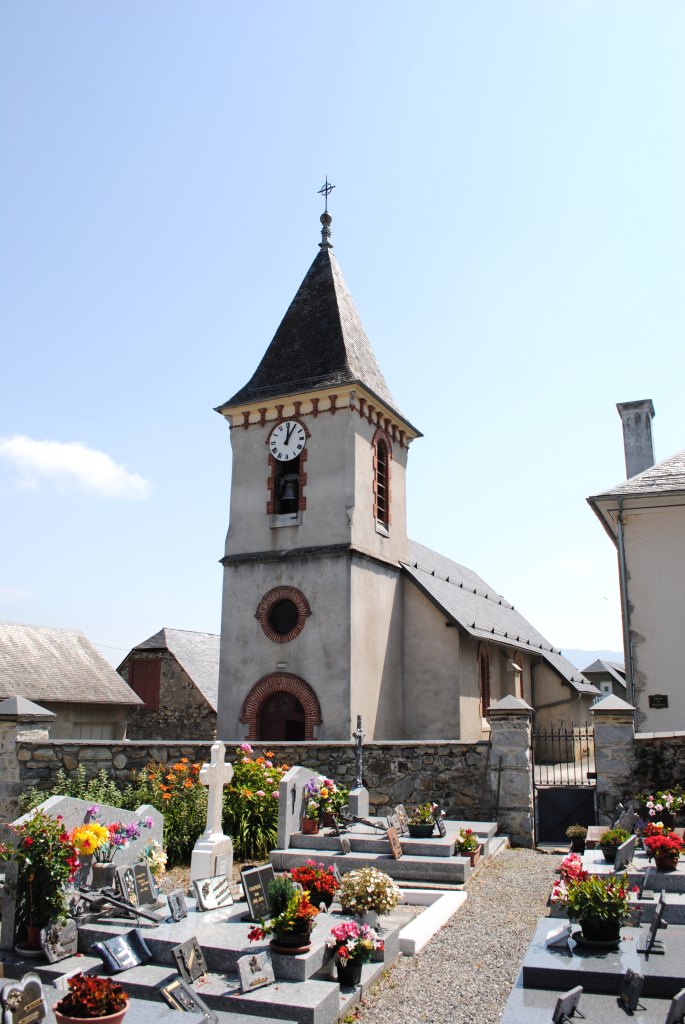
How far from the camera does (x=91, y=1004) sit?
17.3 ft

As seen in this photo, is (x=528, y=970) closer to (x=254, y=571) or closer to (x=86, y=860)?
(x=86, y=860)

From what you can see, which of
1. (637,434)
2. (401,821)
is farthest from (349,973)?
(637,434)

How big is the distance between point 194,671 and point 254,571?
10.8 metres

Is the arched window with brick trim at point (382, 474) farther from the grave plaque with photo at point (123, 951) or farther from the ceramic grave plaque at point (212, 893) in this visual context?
the grave plaque with photo at point (123, 951)

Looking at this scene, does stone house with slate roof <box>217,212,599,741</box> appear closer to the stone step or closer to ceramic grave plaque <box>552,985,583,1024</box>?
the stone step

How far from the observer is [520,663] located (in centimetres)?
2884

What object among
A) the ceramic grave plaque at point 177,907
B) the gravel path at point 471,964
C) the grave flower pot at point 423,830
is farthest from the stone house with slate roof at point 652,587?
the ceramic grave plaque at point 177,907

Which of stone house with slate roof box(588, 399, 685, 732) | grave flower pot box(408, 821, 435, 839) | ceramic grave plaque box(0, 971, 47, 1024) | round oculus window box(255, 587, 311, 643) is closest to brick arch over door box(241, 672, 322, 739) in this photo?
round oculus window box(255, 587, 311, 643)

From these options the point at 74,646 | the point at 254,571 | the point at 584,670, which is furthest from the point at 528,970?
the point at 584,670

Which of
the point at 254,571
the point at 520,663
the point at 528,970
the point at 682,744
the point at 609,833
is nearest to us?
the point at 528,970

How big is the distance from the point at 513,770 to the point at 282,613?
818 centimetres

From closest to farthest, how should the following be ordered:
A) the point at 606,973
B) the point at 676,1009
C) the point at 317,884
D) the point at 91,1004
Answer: the point at 676,1009
the point at 91,1004
the point at 606,973
the point at 317,884

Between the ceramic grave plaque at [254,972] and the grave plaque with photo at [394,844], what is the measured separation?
4.33 m

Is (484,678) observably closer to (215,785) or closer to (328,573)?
(328,573)
